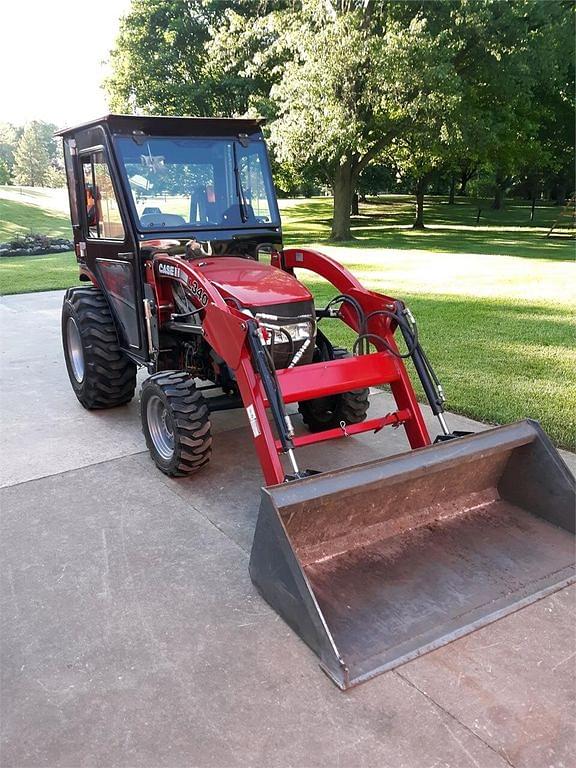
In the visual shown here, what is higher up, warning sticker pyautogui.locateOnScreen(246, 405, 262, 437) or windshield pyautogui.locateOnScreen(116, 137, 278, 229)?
windshield pyautogui.locateOnScreen(116, 137, 278, 229)

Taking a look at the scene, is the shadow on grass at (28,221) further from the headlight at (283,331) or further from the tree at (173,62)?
the headlight at (283,331)

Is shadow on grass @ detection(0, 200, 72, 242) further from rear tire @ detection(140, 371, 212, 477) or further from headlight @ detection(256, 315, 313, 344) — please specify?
headlight @ detection(256, 315, 313, 344)

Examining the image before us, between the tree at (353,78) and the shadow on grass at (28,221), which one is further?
Answer: the shadow on grass at (28,221)

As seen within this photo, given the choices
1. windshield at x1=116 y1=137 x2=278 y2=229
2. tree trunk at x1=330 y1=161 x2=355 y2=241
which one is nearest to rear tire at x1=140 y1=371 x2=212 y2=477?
windshield at x1=116 y1=137 x2=278 y2=229

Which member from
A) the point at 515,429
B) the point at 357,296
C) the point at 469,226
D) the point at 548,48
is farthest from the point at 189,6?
the point at 515,429

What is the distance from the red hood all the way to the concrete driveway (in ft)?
4.00

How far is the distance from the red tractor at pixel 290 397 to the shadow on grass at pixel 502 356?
134 centimetres

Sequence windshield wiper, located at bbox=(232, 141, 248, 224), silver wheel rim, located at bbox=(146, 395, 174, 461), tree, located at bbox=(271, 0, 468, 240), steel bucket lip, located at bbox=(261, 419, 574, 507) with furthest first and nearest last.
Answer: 1. tree, located at bbox=(271, 0, 468, 240)
2. windshield wiper, located at bbox=(232, 141, 248, 224)
3. silver wheel rim, located at bbox=(146, 395, 174, 461)
4. steel bucket lip, located at bbox=(261, 419, 574, 507)

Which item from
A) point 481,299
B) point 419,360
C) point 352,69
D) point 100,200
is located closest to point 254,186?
point 100,200

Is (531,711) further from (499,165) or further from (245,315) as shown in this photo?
(499,165)

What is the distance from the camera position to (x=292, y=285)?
13.5ft

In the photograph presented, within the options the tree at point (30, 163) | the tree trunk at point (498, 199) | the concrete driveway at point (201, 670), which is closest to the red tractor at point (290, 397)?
the concrete driveway at point (201, 670)

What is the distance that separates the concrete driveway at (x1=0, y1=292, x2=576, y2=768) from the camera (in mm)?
2109

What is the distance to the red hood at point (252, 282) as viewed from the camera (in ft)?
12.7
